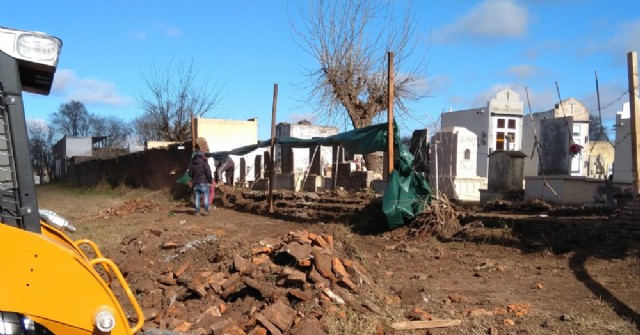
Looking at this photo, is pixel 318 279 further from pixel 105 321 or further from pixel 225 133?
pixel 225 133

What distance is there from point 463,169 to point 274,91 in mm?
5421

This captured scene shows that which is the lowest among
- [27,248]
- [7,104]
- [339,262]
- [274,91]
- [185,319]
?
[185,319]

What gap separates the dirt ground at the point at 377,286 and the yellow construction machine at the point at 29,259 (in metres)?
2.43

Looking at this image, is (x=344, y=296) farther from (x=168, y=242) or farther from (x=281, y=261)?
(x=168, y=242)

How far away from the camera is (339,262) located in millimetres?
6414

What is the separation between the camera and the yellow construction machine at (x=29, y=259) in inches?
105

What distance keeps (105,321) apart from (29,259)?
46 cm

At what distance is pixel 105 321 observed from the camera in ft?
9.16

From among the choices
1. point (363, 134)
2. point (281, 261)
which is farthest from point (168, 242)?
point (363, 134)

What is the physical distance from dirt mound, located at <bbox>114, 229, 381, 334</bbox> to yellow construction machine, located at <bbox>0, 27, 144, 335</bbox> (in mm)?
2419

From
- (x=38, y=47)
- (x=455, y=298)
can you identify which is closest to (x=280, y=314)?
(x=455, y=298)

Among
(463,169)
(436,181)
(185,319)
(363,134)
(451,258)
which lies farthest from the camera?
(463,169)

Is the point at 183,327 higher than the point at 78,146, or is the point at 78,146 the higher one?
the point at 78,146

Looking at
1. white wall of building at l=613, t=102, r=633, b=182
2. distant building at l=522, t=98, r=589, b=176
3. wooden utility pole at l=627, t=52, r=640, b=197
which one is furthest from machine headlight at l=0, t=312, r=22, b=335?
white wall of building at l=613, t=102, r=633, b=182
